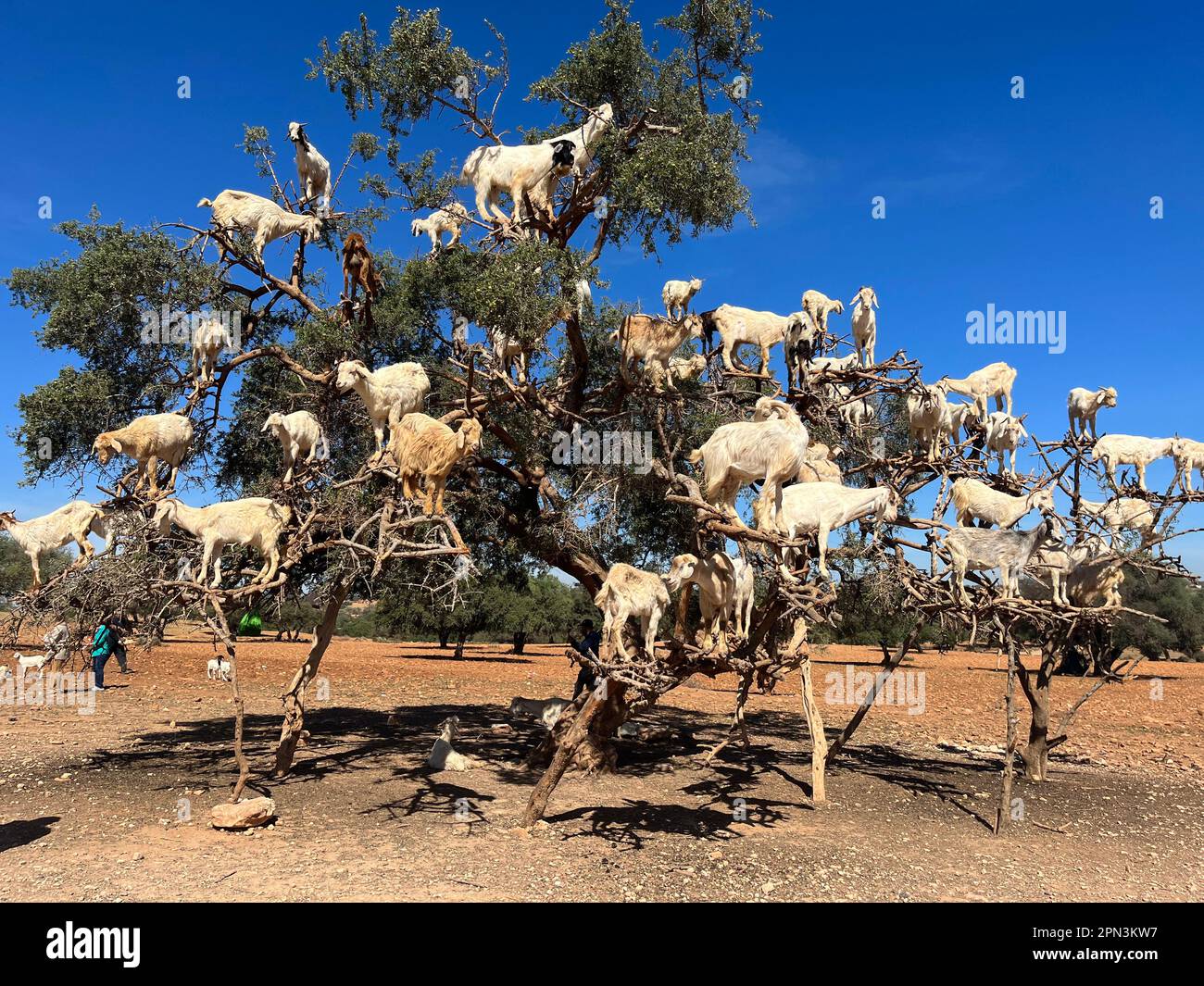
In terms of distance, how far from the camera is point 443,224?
469 inches

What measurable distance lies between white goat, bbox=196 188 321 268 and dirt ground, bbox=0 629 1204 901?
758 centimetres

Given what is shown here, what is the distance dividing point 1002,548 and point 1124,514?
3.51 m

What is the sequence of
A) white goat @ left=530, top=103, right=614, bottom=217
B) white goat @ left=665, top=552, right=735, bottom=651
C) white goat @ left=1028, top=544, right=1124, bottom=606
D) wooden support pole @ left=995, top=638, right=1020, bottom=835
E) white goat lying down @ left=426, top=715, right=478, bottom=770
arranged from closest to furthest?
white goat @ left=665, top=552, right=735, bottom=651, wooden support pole @ left=995, top=638, right=1020, bottom=835, white goat @ left=530, top=103, right=614, bottom=217, white goat @ left=1028, top=544, right=1124, bottom=606, white goat lying down @ left=426, top=715, right=478, bottom=770

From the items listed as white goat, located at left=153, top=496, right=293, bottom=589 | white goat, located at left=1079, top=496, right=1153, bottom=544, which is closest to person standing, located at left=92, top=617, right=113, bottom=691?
white goat, located at left=153, top=496, right=293, bottom=589

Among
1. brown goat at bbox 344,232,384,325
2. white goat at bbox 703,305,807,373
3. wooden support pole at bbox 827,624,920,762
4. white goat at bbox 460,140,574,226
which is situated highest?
white goat at bbox 460,140,574,226

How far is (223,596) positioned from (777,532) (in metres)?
6.25

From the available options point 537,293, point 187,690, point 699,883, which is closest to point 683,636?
point 699,883

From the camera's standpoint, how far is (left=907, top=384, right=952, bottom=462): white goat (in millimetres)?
10383

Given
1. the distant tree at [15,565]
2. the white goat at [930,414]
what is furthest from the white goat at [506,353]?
the distant tree at [15,565]

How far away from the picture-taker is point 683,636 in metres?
9.38

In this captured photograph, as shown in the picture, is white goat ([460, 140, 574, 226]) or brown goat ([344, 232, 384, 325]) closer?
white goat ([460, 140, 574, 226])

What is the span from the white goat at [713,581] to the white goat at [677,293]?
175 inches

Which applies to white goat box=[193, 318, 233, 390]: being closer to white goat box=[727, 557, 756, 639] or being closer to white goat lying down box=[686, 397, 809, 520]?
white goat lying down box=[686, 397, 809, 520]

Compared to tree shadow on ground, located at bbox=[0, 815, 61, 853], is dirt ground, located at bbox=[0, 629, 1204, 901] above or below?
below
